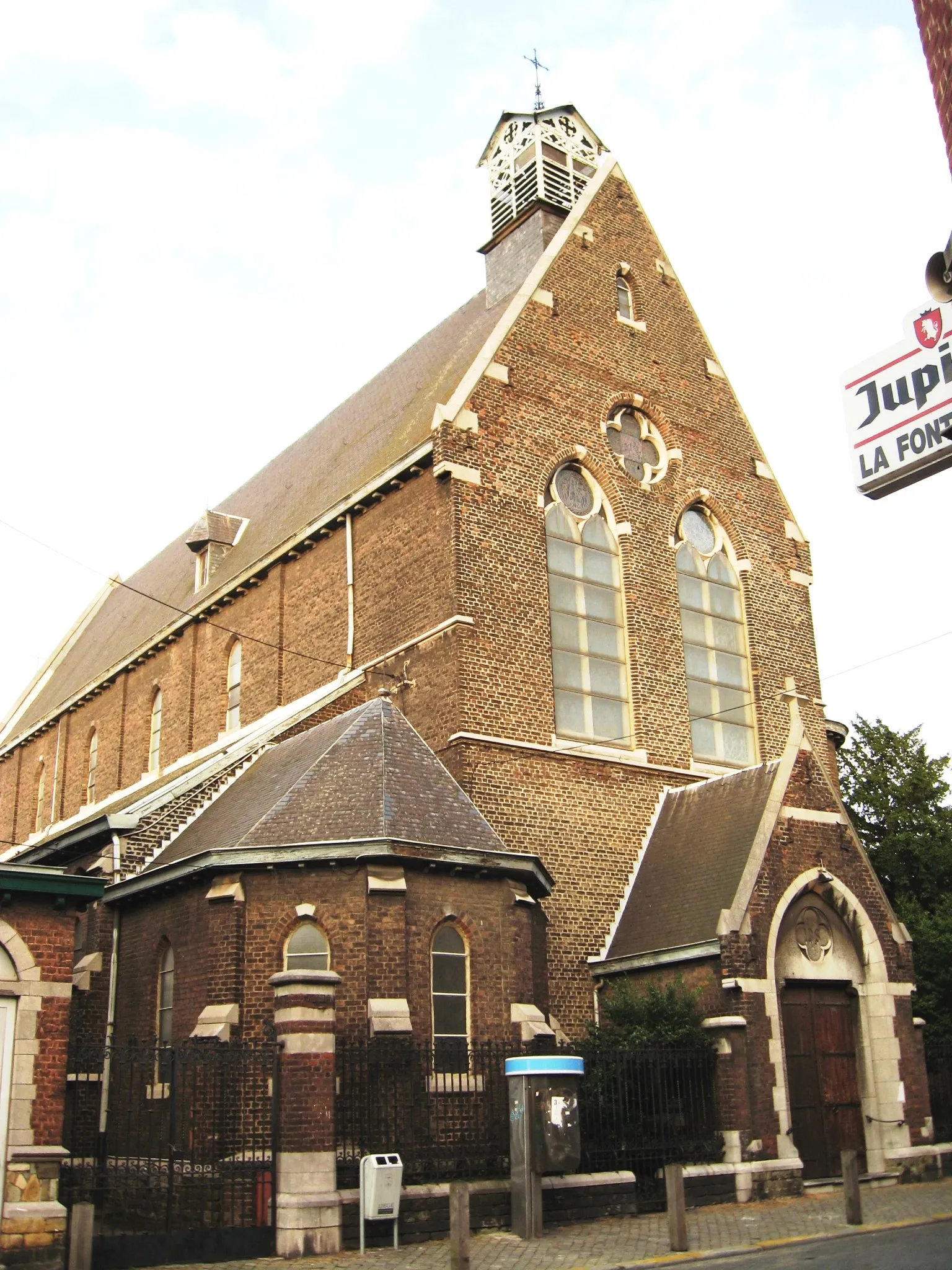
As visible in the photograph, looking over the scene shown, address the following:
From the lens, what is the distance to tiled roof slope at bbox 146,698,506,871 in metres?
17.8

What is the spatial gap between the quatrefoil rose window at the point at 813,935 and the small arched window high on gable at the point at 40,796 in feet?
82.2

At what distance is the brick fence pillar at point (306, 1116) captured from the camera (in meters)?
13.4

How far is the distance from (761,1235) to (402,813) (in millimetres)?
6844

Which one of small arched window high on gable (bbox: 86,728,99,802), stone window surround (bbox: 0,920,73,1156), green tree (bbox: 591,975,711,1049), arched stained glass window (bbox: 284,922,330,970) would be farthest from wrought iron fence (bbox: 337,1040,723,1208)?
small arched window high on gable (bbox: 86,728,99,802)

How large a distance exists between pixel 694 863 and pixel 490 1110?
5.76 meters

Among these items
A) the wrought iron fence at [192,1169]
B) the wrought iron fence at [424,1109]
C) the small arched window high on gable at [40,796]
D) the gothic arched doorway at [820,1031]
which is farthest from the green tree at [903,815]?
the small arched window high on gable at [40,796]

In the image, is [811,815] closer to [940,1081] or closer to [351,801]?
[940,1081]

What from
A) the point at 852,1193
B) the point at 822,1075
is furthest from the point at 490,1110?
the point at 822,1075

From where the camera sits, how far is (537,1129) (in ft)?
48.5

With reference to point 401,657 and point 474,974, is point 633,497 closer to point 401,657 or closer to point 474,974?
point 401,657

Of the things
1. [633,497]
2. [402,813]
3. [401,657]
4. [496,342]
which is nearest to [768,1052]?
[402,813]

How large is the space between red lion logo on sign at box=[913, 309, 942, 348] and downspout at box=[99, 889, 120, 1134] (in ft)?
49.9

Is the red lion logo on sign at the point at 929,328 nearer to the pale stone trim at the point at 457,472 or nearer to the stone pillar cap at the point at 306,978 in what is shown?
the stone pillar cap at the point at 306,978

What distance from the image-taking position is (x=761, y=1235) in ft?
47.8
